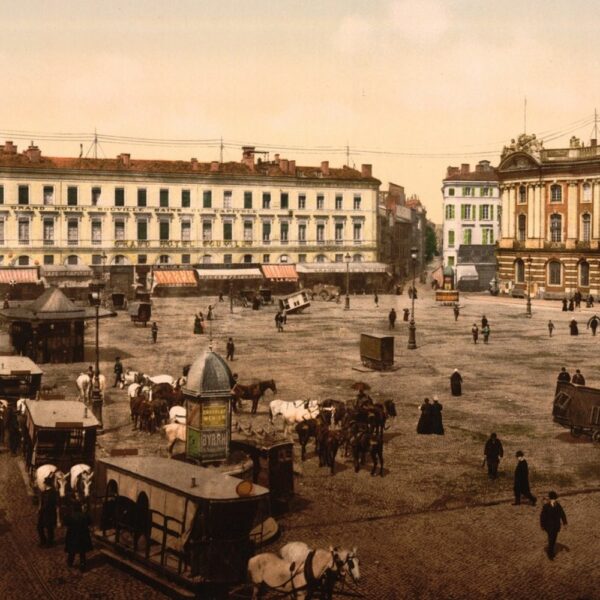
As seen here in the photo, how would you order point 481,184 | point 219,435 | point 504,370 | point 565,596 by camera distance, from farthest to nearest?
1. point 481,184
2. point 504,370
3. point 219,435
4. point 565,596

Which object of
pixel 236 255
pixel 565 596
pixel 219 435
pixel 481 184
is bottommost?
pixel 565 596

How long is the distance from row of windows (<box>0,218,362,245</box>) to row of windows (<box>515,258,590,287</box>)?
1669 cm

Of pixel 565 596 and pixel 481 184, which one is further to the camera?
pixel 481 184

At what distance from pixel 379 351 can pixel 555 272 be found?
48.2 m

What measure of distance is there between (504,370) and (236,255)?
49357 mm

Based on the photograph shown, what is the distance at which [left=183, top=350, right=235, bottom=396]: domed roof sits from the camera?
19922 mm

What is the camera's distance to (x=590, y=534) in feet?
56.6

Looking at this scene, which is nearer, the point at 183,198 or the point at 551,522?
the point at 551,522

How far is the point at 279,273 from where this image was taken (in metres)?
83.4

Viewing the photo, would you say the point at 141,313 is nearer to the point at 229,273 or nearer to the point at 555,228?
the point at 229,273

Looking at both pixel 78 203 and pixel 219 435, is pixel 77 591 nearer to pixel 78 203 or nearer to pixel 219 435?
pixel 219 435

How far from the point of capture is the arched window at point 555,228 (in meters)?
79.9

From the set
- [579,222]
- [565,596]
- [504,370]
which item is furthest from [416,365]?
[579,222]

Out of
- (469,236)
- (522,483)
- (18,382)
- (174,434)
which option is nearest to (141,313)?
(18,382)
